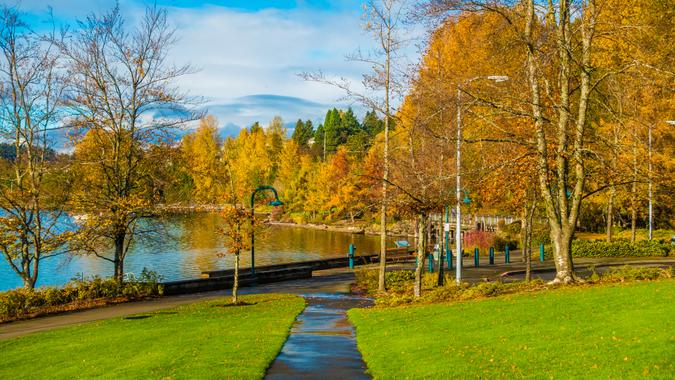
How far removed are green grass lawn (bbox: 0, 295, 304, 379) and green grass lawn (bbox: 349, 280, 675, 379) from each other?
9.53 ft

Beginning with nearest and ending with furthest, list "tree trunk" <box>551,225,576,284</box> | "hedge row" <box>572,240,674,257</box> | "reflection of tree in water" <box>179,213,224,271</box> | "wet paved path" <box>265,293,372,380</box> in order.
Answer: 1. "wet paved path" <box>265,293,372,380</box>
2. "tree trunk" <box>551,225,576,284</box>
3. "hedge row" <box>572,240,674,257</box>
4. "reflection of tree in water" <box>179,213,224,271</box>

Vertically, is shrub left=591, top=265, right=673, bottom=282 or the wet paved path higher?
shrub left=591, top=265, right=673, bottom=282

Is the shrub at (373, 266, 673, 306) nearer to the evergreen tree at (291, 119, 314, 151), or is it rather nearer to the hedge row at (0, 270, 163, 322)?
the hedge row at (0, 270, 163, 322)

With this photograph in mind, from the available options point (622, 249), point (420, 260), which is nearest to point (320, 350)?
point (420, 260)

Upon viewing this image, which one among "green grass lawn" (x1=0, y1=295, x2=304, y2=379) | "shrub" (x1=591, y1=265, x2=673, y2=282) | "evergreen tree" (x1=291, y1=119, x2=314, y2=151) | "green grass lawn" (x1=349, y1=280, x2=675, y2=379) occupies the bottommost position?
"green grass lawn" (x1=0, y1=295, x2=304, y2=379)

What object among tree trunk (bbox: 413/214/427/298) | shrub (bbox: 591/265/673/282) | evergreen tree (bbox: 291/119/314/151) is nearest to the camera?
shrub (bbox: 591/265/673/282)

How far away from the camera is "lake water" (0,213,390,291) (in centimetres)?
3781

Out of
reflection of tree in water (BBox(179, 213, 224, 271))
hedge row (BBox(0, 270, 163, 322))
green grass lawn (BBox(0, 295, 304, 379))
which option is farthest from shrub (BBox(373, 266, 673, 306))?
reflection of tree in water (BBox(179, 213, 224, 271))

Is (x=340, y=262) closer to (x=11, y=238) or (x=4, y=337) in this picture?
(x=11, y=238)

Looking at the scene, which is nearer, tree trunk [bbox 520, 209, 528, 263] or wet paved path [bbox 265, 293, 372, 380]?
wet paved path [bbox 265, 293, 372, 380]

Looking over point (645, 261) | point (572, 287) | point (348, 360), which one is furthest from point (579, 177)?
point (645, 261)

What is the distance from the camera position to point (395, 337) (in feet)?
53.2

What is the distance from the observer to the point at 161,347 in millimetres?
16516

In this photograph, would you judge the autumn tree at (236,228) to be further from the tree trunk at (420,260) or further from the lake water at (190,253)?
the tree trunk at (420,260)
